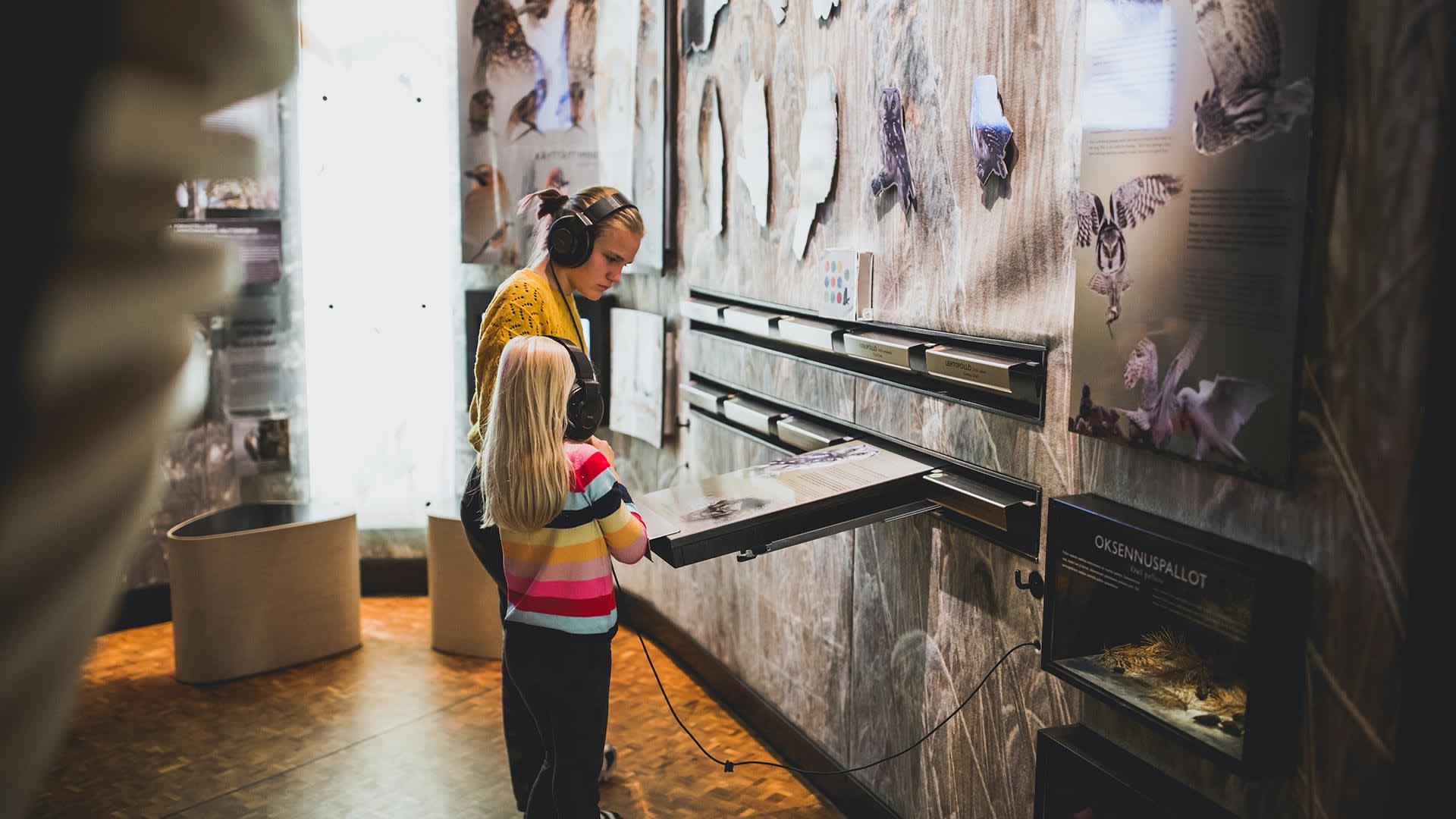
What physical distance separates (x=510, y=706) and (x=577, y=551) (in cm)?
78

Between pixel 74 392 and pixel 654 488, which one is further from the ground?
pixel 74 392

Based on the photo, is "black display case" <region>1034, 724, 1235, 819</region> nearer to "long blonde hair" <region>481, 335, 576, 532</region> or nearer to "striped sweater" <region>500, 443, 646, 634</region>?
"striped sweater" <region>500, 443, 646, 634</region>

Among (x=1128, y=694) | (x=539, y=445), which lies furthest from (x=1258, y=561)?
(x=539, y=445)

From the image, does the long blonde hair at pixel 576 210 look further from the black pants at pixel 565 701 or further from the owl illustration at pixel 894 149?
the black pants at pixel 565 701

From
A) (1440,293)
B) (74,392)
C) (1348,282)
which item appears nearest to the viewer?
(74,392)

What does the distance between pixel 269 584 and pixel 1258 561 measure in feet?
12.0

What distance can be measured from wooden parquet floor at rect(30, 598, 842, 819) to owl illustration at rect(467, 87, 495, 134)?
233 centimetres

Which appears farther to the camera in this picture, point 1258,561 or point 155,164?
point 1258,561

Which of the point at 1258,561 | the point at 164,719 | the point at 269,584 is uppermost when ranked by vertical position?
the point at 1258,561

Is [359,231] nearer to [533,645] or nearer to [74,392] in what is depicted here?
[533,645]

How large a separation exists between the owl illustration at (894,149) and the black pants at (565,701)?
1.32 metres

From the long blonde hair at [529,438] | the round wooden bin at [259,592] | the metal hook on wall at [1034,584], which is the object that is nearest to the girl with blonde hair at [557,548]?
the long blonde hair at [529,438]

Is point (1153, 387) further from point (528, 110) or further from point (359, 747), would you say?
point (528, 110)

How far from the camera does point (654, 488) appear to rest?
4.58 m
